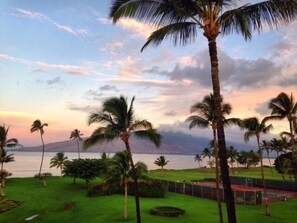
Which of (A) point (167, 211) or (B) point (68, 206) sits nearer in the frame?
(A) point (167, 211)

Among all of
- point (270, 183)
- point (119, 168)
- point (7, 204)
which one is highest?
point (119, 168)

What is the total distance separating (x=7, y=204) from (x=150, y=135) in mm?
37209

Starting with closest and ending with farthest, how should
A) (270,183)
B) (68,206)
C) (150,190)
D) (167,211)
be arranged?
(167,211), (68,206), (150,190), (270,183)

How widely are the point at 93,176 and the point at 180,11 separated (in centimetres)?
5828

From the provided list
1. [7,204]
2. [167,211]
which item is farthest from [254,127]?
[7,204]

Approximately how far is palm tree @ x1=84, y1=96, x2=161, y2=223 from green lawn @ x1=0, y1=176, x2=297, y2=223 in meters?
13.2

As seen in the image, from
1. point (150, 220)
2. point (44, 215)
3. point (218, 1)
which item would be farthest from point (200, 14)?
point (44, 215)

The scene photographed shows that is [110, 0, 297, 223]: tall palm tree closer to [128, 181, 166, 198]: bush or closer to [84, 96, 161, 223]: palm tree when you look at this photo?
[84, 96, 161, 223]: palm tree

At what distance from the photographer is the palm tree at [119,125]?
31.4 meters

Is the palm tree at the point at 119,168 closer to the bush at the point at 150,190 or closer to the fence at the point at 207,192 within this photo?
the bush at the point at 150,190

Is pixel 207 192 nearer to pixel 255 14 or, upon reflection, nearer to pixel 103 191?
pixel 103 191

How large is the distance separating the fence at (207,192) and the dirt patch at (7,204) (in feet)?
82.9

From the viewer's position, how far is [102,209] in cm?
4800

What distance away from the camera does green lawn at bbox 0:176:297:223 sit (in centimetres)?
4131
